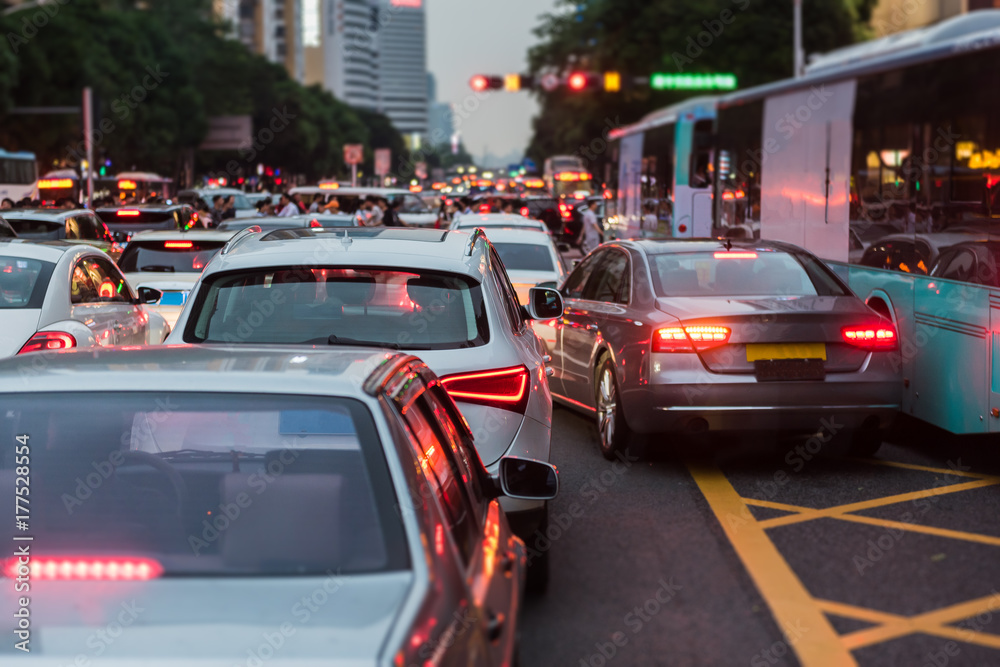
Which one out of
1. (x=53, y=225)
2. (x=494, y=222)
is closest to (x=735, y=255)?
(x=494, y=222)

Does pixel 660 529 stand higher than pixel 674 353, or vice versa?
pixel 674 353

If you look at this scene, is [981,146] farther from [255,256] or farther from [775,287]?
[255,256]

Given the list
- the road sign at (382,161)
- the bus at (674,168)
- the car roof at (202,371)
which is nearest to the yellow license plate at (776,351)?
the car roof at (202,371)

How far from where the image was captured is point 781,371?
8.58 metres

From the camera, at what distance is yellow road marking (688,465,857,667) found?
507cm

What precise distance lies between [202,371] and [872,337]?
20.5ft

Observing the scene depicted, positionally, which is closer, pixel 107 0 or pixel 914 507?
pixel 914 507

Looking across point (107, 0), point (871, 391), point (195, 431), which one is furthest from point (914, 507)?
point (107, 0)

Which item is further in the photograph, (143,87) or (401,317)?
(143,87)

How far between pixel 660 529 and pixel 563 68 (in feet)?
185

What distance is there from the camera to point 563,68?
204ft

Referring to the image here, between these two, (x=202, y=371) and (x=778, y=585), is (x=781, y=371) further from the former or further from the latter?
(x=202, y=371)

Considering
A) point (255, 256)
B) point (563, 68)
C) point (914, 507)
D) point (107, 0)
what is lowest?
point (914, 507)

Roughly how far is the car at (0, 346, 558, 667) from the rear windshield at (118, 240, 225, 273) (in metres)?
10.9
